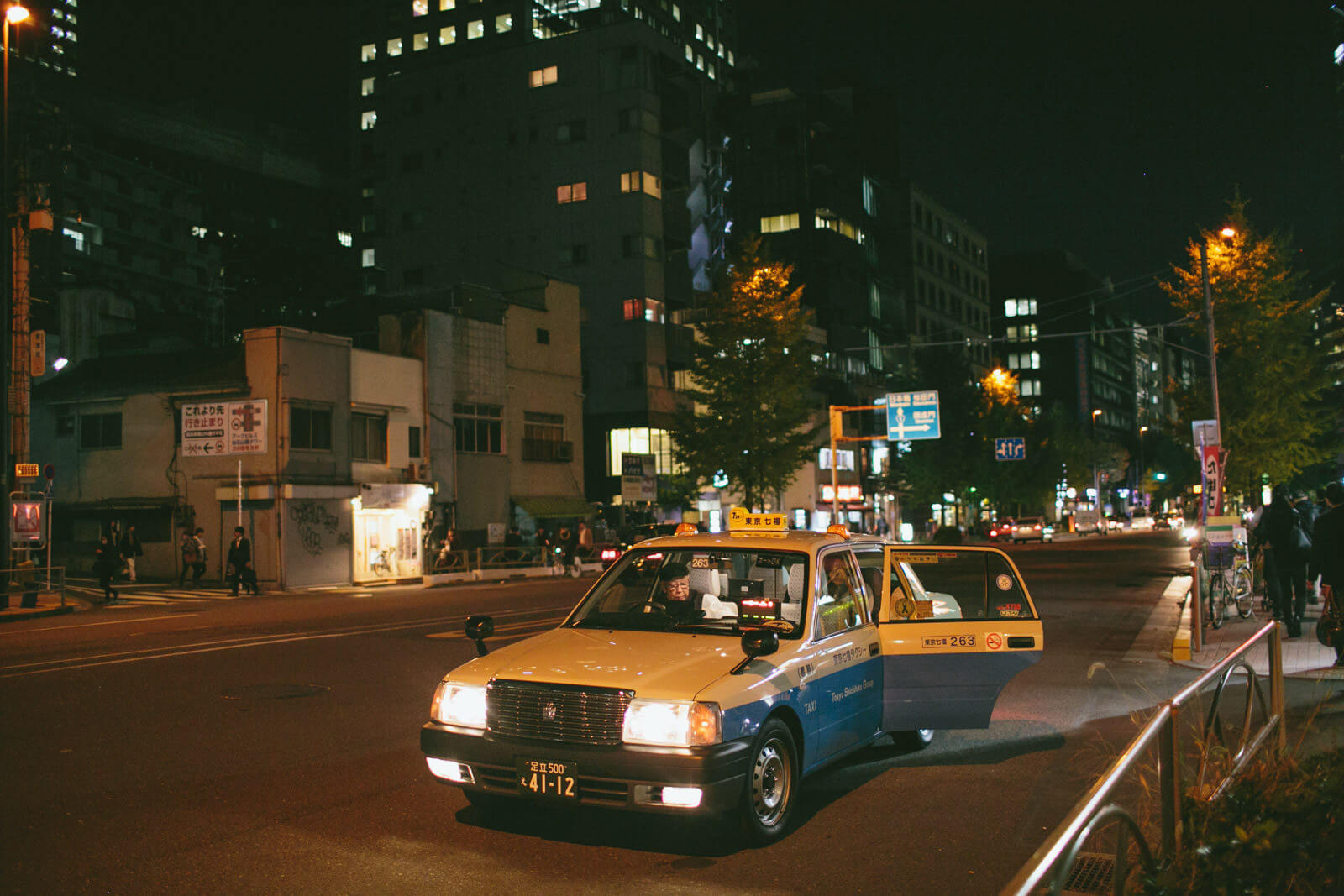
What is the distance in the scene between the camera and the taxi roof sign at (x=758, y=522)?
7.48m

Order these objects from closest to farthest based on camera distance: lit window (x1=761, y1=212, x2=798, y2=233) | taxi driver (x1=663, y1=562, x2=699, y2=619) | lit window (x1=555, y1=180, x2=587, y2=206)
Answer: taxi driver (x1=663, y1=562, x2=699, y2=619) → lit window (x1=555, y1=180, x2=587, y2=206) → lit window (x1=761, y1=212, x2=798, y2=233)

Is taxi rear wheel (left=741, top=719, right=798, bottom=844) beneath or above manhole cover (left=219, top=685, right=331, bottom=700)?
above

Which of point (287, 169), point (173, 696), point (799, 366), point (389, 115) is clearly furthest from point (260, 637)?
point (287, 169)

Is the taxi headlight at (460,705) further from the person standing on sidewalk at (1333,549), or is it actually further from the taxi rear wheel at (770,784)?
the person standing on sidewalk at (1333,549)

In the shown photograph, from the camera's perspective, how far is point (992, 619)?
7273 mm

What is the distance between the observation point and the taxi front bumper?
5.14 meters

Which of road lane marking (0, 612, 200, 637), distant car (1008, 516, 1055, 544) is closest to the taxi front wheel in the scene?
road lane marking (0, 612, 200, 637)

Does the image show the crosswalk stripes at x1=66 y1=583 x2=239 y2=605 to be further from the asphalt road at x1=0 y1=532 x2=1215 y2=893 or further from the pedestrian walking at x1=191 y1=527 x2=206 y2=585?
the asphalt road at x1=0 y1=532 x2=1215 y2=893

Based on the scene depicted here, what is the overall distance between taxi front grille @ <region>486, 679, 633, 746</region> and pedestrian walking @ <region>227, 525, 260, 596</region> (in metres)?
24.6

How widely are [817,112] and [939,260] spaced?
2561 cm

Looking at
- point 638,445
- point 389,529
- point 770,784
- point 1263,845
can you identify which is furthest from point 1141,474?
point 1263,845

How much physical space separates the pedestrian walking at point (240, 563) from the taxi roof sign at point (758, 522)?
23486mm

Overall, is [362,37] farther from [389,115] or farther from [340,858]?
[340,858]

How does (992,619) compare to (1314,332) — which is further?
(1314,332)
